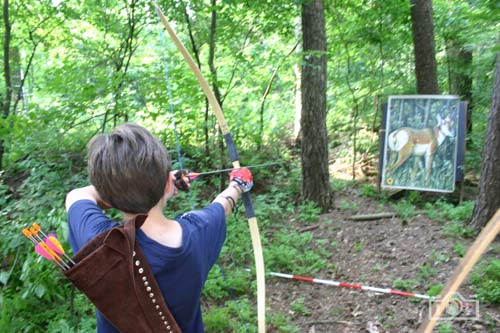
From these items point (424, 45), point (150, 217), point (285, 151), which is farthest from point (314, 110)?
point (150, 217)

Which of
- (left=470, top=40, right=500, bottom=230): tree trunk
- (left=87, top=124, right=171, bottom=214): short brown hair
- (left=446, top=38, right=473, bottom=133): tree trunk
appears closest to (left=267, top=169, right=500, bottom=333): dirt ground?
(left=470, top=40, right=500, bottom=230): tree trunk

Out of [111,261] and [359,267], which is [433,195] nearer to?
[359,267]

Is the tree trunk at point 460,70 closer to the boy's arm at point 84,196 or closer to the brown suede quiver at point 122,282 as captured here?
the boy's arm at point 84,196

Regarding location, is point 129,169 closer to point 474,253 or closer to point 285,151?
point 474,253

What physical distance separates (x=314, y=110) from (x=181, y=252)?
4645 mm

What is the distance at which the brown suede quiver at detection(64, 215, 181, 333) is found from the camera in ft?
3.56

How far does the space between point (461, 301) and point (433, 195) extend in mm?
3153

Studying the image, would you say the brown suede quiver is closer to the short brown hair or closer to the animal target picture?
the short brown hair

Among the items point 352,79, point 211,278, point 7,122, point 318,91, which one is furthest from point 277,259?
point 352,79

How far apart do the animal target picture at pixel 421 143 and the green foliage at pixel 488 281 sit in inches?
86.4

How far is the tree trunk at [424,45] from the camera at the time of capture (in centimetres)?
615

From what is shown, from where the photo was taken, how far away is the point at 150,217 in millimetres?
1232

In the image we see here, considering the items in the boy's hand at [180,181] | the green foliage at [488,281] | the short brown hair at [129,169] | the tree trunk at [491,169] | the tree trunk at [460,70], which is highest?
the tree trunk at [460,70]

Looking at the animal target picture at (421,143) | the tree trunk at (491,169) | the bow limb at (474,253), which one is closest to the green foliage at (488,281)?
the tree trunk at (491,169)
